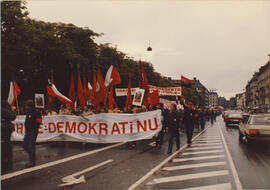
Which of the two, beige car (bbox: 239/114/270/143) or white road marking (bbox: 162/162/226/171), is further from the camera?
beige car (bbox: 239/114/270/143)

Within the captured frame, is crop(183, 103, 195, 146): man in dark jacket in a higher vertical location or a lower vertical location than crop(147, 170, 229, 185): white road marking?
higher

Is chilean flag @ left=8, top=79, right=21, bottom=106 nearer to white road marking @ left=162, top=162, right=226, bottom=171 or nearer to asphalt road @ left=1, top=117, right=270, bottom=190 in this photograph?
asphalt road @ left=1, top=117, right=270, bottom=190

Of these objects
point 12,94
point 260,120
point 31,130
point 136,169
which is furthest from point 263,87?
point 31,130

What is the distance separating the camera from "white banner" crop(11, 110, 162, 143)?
12258 millimetres

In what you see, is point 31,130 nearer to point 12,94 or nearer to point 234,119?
point 12,94

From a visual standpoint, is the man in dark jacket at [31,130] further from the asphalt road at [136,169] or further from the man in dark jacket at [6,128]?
the man in dark jacket at [6,128]

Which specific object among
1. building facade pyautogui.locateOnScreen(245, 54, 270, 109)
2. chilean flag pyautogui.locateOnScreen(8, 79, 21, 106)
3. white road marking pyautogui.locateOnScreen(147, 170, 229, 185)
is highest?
building facade pyautogui.locateOnScreen(245, 54, 270, 109)

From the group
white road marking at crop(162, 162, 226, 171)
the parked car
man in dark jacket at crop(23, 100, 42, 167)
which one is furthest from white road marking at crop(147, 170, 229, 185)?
the parked car

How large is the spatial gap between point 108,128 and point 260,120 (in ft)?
21.8

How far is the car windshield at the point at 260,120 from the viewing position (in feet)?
42.0

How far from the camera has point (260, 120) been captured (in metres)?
13.1

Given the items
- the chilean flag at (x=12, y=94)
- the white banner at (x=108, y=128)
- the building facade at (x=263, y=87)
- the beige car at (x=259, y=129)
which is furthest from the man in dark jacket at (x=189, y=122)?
the building facade at (x=263, y=87)

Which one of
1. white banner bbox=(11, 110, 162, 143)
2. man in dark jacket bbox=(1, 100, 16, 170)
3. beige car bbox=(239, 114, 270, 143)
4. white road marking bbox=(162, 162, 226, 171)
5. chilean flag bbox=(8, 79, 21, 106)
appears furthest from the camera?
chilean flag bbox=(8, 79, 21, 106)

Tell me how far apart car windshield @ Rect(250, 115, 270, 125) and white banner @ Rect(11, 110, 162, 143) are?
430 cm
